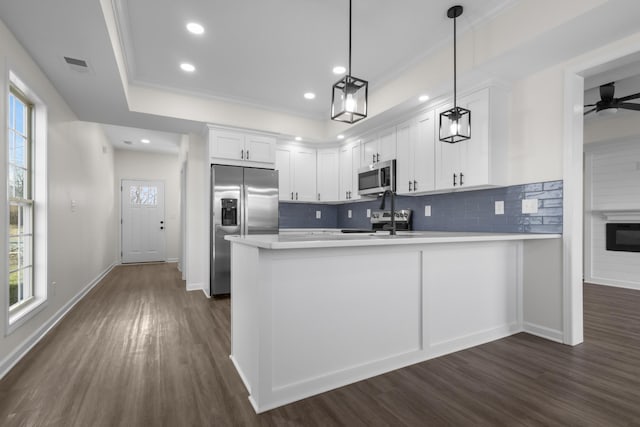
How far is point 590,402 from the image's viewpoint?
1.75 meters

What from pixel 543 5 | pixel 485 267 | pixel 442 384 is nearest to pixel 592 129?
pixel 543 5

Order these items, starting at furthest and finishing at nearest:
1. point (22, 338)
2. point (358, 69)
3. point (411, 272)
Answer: point (358, 69), point (22, 338), point (411, 272)

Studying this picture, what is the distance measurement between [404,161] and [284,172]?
1.98 metres

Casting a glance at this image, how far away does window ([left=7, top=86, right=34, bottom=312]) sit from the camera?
261 cm

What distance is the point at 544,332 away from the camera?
2738 mm

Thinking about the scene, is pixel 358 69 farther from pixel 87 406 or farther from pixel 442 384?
pixel 87 406

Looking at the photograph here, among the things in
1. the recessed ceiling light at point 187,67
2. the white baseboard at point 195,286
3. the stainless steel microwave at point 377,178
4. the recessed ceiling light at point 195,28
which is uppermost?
the recessed ceiling light at point 195,28

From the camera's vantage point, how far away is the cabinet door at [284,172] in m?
5.07

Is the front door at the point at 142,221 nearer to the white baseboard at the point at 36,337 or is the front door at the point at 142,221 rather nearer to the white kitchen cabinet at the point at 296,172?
the white baseboard at the point at 36,337

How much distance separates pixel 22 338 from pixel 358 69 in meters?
3.97

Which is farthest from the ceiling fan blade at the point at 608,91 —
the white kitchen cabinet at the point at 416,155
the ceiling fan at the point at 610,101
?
the white kitchen cabinet at the point at 416,155

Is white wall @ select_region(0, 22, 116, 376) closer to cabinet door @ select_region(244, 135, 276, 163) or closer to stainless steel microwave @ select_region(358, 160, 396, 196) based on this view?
cabinet door @ select_region(244, 135, 276, 163)

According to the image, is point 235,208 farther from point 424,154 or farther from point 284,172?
point 424,154

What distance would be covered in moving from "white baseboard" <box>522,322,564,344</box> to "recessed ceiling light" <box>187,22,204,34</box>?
3.95 metres
